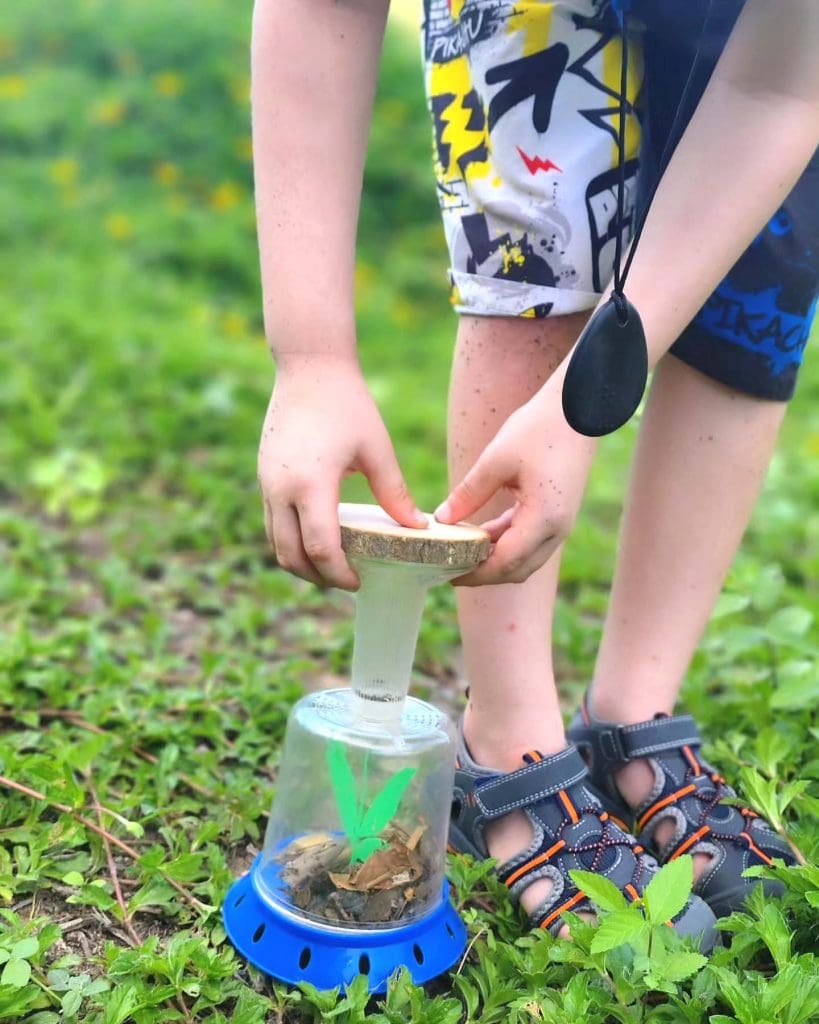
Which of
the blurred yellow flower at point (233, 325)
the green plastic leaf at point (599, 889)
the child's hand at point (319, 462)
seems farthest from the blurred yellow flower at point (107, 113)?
the green plastic leaf at point (599, 889)

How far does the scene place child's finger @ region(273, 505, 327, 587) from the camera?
953 mm

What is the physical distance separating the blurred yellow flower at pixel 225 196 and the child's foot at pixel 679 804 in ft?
10.7

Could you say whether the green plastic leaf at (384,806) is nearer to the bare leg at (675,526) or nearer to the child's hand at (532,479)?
the child's hand at (532,479)

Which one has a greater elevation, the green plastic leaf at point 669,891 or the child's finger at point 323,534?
the child's finger at point 323,534

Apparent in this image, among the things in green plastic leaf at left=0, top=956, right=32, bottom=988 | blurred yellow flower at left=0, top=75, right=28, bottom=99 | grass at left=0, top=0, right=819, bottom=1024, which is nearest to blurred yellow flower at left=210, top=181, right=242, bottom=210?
grass at left=0, top=0, right=819, bottom=1024

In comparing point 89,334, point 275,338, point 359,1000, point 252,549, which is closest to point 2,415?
point 89,334

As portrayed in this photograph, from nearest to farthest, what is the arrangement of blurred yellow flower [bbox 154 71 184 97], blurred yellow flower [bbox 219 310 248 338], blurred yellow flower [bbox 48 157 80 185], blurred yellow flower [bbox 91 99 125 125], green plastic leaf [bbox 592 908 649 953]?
green plastic leaf [bbox 592 908 649 953], blurred yellow flower [bbox 219 310 248 338], blurred yellow flower [bbox 48 157 80 185], blurred yellow flower [bbox 91 99 125 125], blurred yellow flower [bbox 154 71 184 97]

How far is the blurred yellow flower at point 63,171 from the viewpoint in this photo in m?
3.92

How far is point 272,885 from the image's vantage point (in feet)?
3.36

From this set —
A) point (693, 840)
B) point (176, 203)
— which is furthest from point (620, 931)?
point (176, 203)

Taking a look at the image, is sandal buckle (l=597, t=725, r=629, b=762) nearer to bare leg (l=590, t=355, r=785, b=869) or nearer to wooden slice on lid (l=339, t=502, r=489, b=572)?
bare leg (l=590, t=355, r=785, b=869)

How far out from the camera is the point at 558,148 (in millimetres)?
1082

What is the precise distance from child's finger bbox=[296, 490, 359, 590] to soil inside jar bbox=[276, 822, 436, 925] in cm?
27

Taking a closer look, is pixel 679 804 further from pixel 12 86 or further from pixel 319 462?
pixel 12 86
